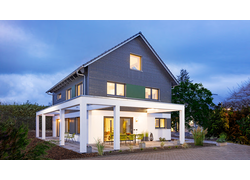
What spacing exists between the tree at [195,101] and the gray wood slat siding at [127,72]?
5.03m

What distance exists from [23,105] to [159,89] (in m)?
17.5

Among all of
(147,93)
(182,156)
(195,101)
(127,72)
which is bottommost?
(182,156)

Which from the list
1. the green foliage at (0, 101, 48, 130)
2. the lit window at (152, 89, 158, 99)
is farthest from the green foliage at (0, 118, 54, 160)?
the green foliage at (0, 101, 48, 130)

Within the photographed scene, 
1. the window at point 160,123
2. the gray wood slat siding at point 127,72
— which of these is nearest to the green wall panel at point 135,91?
the gray wood slat siding at point 127,72

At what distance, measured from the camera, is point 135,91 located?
1627 cm

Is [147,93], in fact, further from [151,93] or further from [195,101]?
[195,101]

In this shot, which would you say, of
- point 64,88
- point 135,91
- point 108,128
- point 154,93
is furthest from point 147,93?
point 64,88

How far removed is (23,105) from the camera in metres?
25.3

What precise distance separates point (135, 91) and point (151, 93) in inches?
74.9

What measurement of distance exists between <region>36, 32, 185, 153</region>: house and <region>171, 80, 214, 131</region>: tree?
474cm

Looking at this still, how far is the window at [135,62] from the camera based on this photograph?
16.5m

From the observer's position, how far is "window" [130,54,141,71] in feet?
54.1
